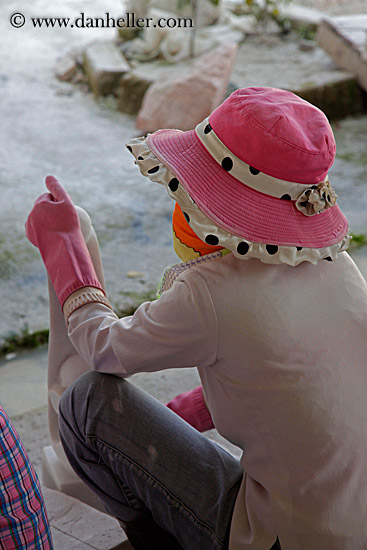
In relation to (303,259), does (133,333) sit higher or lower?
lower

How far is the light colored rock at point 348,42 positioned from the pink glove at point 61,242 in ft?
11.3

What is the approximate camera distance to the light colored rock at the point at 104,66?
451 cm

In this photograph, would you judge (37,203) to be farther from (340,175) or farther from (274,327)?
(340,175)

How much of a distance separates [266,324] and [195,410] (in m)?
0.50

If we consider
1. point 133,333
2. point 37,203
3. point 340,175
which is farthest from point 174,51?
point 133,333

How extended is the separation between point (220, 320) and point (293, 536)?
38 centimetres

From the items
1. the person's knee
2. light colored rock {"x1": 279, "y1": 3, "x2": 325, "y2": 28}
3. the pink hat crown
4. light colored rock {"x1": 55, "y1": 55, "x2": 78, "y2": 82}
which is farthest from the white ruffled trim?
light colored rock {"x1": 279, "y1": 3, "x2": 325, "y2": 28}

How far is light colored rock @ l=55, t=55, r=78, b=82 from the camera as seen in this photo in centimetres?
480

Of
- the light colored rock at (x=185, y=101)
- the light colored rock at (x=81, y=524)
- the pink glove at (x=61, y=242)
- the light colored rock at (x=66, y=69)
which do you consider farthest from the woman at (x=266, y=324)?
the light colored rock at (x=66, y=69)

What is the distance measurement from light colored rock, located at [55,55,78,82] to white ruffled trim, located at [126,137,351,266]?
399cm

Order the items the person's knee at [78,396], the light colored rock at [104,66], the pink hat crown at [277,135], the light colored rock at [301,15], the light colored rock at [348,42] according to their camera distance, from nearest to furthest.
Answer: the pink hat crown at [277,135], the person's knee at [78,396], the light colored rock at [348,42], the light colored rock at [104,66], the light colored rock at [301,15]

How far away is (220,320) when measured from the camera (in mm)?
1019

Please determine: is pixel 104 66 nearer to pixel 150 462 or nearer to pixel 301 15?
pixel 301 15

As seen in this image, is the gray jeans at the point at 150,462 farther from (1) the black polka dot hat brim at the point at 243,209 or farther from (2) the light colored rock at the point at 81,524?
(1) the black polka dot hat brim at the point at 243,209
